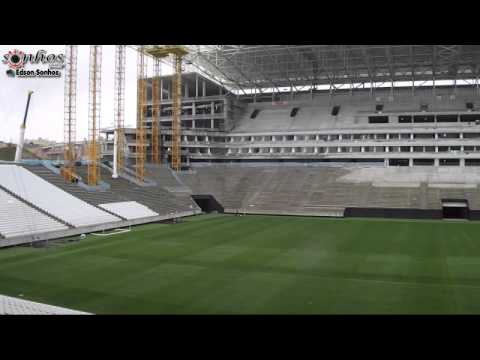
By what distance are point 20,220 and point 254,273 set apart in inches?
755

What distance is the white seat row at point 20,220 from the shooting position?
2702 centimetres

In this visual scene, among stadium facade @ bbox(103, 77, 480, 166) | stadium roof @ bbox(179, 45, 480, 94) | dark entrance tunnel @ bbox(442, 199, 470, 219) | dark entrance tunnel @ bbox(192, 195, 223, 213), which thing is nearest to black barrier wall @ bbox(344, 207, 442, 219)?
dark entrance tunnel @ bbox(442, 199, 470, 219)

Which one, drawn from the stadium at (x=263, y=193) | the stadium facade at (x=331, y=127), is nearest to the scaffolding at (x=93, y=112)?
the stadium at (x=263, y=193)

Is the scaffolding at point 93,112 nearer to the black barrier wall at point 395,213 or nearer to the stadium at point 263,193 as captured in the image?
the stadium at point 263,193

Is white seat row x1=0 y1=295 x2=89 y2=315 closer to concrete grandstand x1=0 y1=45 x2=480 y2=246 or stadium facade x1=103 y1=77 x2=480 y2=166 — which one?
concrete grandstand x1=0 y1=45 x2=480 y2=246

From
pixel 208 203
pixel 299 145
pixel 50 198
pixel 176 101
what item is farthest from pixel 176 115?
pixel 50 198

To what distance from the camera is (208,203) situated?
5341 centimetres

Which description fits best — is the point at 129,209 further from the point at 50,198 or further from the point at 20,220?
the point at 20,220

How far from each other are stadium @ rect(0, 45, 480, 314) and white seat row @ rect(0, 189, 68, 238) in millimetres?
158

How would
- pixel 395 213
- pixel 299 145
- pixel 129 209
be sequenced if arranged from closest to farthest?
pixel 129 209
pixel 395 213
pixel 299 145

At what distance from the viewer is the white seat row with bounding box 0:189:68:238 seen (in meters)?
27.0

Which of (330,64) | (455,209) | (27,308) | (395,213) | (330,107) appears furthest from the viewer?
(330,107)
